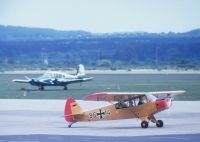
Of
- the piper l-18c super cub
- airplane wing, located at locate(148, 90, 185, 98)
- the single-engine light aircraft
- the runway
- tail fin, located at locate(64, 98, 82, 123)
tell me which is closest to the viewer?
the runway

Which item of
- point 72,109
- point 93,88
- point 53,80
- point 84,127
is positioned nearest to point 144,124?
point 84,127

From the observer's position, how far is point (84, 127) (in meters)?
33.4

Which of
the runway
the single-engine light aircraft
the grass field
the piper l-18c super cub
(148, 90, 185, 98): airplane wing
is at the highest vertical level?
(148, 90, 185, 98): airplane wing

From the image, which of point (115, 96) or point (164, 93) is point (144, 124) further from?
point (164, 93)

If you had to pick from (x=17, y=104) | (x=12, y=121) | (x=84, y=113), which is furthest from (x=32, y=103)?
(x=84, y=113)

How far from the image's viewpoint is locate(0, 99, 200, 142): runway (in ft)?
94.1

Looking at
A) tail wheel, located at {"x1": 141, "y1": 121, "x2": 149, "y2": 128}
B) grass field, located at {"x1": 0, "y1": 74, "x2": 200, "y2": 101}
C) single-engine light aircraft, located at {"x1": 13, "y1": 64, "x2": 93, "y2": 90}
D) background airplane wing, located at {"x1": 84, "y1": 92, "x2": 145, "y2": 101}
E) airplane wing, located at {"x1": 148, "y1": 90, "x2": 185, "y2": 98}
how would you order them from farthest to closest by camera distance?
1. single-engine light aircraft, located at {"x1": 13, "y1": 64, "x2": 93, "y2": 90}
2. grass field, located at {"x1": 0, "y1": 74, "x2": 200, "y2": 101}
3. airplane wing, located at {"x1": 148, "y1": 90, "x2": 185, "y2": 98}
4. background airplane wing, located at {"x1": 84, "y1": 92, "x2": 145, "y2": 101}
5. tail wheel, located at {"x1": 141, "y1": 121, "x2": 149, "y2": 128}

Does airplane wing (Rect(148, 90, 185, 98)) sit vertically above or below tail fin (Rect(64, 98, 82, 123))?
above

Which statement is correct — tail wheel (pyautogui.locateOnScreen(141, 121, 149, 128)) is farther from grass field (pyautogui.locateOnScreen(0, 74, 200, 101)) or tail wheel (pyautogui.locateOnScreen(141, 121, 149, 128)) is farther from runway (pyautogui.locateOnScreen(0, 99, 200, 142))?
grass field (pyautogui.locateOnScreen(0, 74, 200, 101))

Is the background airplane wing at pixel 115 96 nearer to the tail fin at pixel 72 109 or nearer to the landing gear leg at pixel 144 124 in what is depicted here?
the tail fin at pixel 72 109

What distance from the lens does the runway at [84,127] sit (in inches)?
1129

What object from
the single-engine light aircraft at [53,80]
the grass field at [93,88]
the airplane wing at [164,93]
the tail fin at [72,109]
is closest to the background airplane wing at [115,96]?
the tail fin at [72,109]

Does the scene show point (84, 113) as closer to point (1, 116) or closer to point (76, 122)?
point (76, 122)

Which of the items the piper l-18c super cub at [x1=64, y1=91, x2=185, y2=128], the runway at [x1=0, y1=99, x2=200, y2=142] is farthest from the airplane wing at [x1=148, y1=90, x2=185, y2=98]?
the runway at [x1=0, y1=99, x2=200, y2=142]
